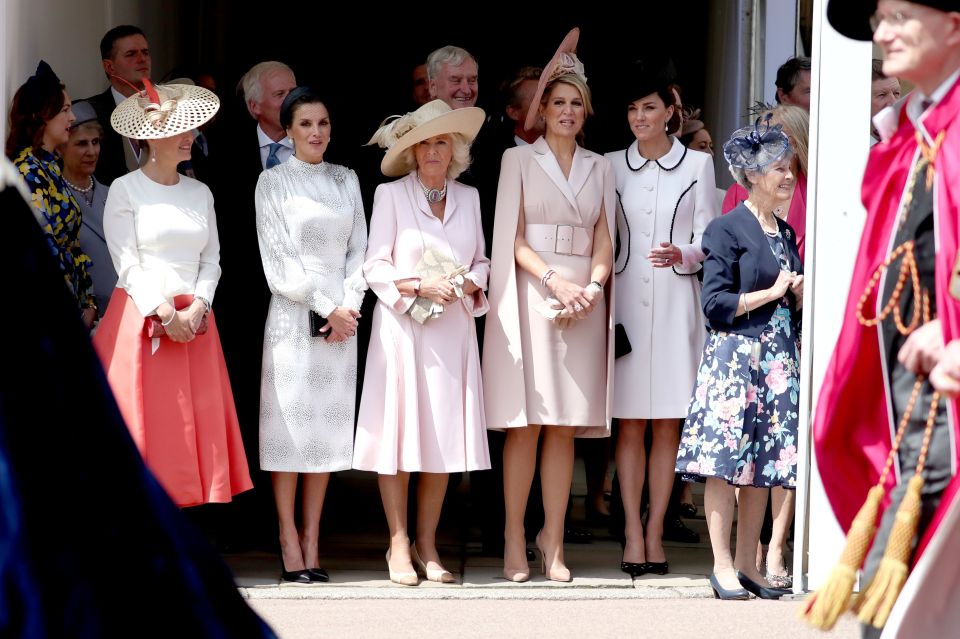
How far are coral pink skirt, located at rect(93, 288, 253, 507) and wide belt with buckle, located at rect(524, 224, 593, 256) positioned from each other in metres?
1.27

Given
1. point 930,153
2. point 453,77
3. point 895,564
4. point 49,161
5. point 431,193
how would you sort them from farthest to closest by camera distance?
point 453,77
point 431,193
point 49,161
point 930,153
point 895,564

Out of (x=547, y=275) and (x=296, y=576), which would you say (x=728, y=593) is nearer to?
(x=547, y=275)

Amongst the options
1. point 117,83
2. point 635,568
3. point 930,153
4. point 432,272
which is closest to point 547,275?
point 432,272

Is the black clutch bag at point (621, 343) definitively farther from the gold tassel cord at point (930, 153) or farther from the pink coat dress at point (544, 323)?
the gold tassel cord at point (930, 153)

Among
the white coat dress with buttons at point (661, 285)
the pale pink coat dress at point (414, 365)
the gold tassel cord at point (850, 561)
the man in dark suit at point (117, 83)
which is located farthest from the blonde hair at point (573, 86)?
the gold tassel cord at point (850, 561)

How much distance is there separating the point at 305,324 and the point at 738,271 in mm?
1626

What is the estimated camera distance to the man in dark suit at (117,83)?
6441mm

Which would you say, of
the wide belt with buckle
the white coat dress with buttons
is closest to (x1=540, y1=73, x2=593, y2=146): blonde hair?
the white coat dress with buttons

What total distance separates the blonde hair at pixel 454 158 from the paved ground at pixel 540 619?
169 cm

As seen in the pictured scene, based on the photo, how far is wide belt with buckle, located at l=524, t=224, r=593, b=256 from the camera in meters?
5.98

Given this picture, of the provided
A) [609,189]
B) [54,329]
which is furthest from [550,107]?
[54,329]

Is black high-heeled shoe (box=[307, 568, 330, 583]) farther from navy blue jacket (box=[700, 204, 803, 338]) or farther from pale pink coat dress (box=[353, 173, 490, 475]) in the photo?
navy blue jacket (box=[700, 204, 803, 338])

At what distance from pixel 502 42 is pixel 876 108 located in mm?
5936

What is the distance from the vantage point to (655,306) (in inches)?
241
